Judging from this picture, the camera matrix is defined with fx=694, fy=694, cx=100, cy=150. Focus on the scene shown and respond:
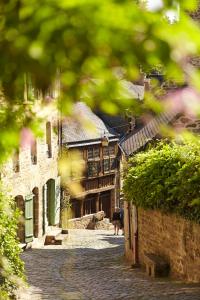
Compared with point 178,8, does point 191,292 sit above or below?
below

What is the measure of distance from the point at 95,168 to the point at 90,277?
21.6 metres

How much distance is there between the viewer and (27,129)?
2.91 m

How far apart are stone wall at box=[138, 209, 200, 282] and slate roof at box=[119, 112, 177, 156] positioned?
6.83 ft

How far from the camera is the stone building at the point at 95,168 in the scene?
36.4 meters

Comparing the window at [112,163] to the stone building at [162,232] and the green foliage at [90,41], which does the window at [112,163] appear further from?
the green foliage at [90,41]

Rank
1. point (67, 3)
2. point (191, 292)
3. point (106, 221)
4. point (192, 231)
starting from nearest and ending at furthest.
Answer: point (67, 3)
point (191, 292)
point (192, 231)
point (106, 221)

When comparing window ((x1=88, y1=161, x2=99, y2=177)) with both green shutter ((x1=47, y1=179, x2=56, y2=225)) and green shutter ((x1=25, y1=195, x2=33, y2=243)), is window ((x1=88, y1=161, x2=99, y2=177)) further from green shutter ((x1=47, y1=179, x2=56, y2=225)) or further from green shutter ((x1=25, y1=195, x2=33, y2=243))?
green shutter ((x1=25, y1=195, x2=33, y2=243))

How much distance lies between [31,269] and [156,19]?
673 inches

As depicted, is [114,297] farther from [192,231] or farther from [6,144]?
[6,144]

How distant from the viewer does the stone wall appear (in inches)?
559

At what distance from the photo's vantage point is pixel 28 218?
23594 mm

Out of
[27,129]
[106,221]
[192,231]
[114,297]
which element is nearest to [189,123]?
[192,231]

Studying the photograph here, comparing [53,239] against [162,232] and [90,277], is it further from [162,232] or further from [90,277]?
[162,232]

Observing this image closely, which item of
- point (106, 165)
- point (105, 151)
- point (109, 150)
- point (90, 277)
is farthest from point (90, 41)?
point (109, 150)
